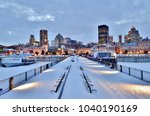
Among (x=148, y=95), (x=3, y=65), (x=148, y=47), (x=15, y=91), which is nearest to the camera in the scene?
(x=148, y=95)

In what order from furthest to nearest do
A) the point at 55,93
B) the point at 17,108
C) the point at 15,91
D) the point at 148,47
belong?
1. the point at 148,47
2. the point at 15,91
3. the point at 55,93
4. the point at 17,108

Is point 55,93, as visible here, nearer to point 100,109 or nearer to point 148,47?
point 100,109

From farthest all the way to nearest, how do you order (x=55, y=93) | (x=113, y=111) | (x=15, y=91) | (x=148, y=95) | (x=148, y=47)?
(x=148, y=47) → (x=15, y=91) → (x=55, y=93) → (x=148, y=95) → (x=113, y=111)

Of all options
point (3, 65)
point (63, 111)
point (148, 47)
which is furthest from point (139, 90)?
point (148, 47)

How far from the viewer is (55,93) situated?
1508cm

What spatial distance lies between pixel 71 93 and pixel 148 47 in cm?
19584

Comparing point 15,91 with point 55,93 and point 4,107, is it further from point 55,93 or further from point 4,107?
point 4,107

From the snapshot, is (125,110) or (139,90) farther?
(139,90)

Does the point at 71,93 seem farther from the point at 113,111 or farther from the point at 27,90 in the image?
the point at 113,111

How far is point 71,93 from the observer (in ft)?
48.3

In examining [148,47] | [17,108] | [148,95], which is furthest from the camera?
[148,47]

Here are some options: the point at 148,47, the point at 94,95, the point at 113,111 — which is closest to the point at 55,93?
the point at 94,95

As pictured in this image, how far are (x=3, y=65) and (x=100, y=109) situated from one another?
59.4 meters

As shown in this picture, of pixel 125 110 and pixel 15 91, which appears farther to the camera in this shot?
pixel 15 91
